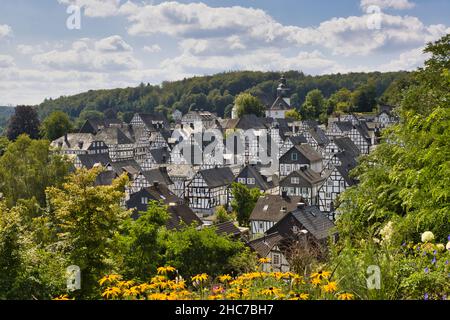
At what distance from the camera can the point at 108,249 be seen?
14.1m

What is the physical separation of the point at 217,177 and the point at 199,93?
10435 centimetres

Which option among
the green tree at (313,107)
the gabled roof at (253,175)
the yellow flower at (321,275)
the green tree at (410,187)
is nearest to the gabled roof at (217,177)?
the gabled roof at (253,175)

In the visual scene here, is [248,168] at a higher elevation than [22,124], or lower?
lower

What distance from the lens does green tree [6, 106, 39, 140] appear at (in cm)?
7981

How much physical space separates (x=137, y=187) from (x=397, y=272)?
4467 centimetres

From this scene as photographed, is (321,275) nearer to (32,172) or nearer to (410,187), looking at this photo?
(410,187)

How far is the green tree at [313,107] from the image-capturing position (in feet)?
336

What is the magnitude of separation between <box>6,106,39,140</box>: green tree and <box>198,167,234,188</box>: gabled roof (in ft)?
132

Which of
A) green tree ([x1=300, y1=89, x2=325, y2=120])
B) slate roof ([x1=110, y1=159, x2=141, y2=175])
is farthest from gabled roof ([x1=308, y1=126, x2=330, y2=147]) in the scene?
green tree ([x1=300, y1=89, x2=325, y2=120])

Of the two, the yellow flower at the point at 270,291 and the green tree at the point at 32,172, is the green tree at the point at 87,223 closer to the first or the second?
the yellow flower at the point at 270,291

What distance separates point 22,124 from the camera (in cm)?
8050

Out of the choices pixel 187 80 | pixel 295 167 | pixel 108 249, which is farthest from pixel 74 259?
pixel 187 80

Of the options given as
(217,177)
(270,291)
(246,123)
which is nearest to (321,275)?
(270,291)
